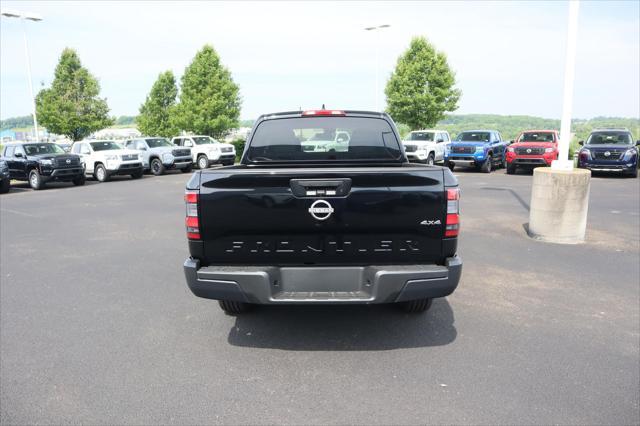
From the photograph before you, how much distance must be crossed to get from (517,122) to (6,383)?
85260 millimetres

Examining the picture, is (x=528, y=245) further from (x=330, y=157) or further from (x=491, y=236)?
(x=330, y=157)

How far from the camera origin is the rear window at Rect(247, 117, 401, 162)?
4.91 m

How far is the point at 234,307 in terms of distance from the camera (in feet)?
15.5

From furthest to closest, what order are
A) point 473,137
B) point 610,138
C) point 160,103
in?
point 160,103 → point 473,137 → point 610,138

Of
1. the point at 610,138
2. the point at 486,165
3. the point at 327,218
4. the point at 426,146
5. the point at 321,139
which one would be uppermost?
the point at 321,139

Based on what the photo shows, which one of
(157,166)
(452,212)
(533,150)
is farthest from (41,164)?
(533,150)

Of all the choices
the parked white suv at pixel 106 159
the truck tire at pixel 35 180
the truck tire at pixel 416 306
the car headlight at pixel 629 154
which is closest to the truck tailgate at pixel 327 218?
the truck tire at pixel 416 306

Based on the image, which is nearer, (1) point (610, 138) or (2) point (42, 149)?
(2) point (42, 149)

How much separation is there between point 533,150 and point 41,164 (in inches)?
782

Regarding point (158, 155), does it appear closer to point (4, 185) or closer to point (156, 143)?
point (156, 143)

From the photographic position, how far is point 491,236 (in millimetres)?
8492

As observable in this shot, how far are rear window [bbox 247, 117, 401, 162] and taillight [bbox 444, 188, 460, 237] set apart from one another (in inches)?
59.8

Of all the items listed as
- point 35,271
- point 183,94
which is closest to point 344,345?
point 35,271

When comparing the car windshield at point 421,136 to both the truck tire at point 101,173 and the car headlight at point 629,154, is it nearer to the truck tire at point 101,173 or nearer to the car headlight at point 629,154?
the car headlight at point 629,154
